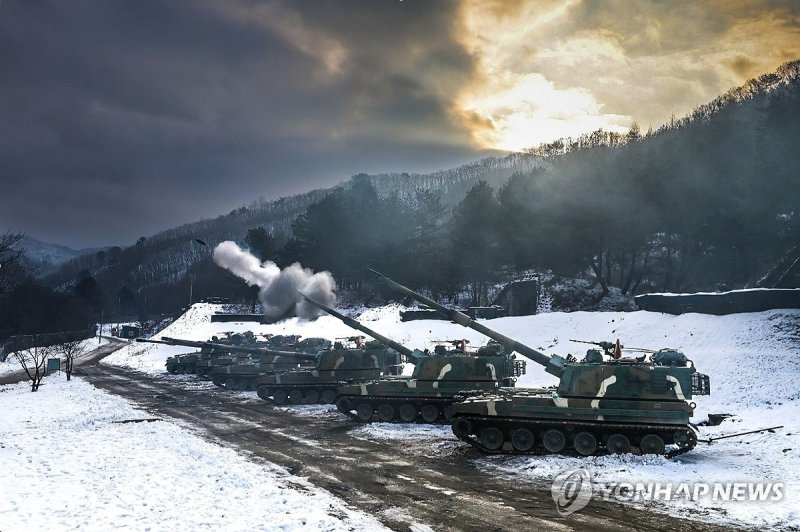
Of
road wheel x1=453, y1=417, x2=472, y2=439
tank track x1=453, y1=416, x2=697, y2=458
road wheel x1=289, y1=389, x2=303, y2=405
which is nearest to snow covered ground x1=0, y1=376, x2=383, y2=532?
road wheel x1=453, y1=417, x2=472, y2=439

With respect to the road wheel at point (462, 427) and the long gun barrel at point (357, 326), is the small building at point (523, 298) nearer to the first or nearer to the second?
the long gun barrel at point (357, 326)

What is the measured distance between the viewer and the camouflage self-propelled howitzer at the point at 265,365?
31672 mm

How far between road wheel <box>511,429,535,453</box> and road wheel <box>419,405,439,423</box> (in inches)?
217

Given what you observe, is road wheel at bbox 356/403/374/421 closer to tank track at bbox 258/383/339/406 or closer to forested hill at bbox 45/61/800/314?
tank track at bbox 258/383/339/406

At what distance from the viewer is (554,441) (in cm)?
1440

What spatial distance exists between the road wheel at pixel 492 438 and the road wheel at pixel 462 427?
0.43 metres

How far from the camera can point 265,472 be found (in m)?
12.7

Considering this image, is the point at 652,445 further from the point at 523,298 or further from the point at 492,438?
the point at 523,298

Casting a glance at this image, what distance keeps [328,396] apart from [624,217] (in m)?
28.1

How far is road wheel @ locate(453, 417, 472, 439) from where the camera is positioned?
49.9 ft

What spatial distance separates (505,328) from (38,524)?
102ft

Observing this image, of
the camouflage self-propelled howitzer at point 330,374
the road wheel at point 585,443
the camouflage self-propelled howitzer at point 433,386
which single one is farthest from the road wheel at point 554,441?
the camouflage self-propelled howitzer at point 330,374

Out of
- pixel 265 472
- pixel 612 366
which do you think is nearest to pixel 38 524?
pixel 265 472

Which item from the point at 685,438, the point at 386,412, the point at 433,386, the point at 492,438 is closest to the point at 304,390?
the point at 386,412
